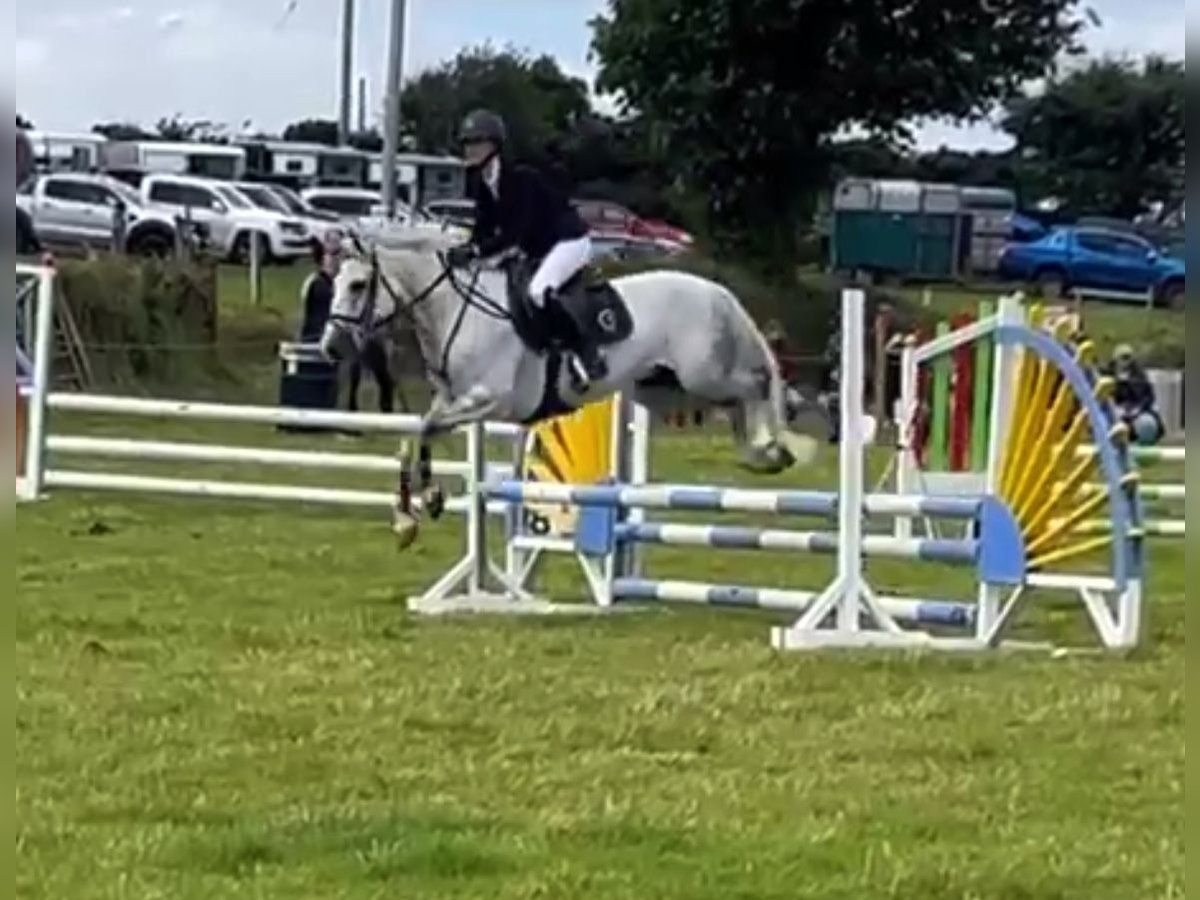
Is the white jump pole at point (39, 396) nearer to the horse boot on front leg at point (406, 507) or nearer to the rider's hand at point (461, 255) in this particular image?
the rider's hand at point (461, 255)

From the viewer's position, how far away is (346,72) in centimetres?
5225

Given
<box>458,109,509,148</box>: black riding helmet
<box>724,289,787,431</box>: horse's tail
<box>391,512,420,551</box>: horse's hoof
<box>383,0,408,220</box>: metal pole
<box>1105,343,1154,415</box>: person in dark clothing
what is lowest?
<box>391,512,420,551</box>: horse's hoof

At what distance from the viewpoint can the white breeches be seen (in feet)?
35.8

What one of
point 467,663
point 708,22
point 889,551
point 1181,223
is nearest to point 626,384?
point 889,551

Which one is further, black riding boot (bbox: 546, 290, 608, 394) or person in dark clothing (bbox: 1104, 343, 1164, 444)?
person in dark clothing (bbox: 1104, 343, 1164, 444)

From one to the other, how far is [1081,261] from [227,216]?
13459 mm

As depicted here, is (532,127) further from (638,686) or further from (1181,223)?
(1181,223)

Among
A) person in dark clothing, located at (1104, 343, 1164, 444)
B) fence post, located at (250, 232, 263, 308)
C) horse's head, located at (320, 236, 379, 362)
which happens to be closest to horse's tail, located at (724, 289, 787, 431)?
horse's head, located at (320, 236, 379, 362)

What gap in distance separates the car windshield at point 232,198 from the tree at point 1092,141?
16.4 m

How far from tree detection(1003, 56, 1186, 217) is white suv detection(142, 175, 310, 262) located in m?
16.7

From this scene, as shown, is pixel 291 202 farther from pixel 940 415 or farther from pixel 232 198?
pixel 940 415

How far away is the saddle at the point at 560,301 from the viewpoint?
1103 centimetres

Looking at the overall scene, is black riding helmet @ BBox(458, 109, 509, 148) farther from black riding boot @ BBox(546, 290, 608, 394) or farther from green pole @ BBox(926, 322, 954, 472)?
green pole @ BBox(926, 322, 954, 472)

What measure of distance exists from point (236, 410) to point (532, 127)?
152 ft
